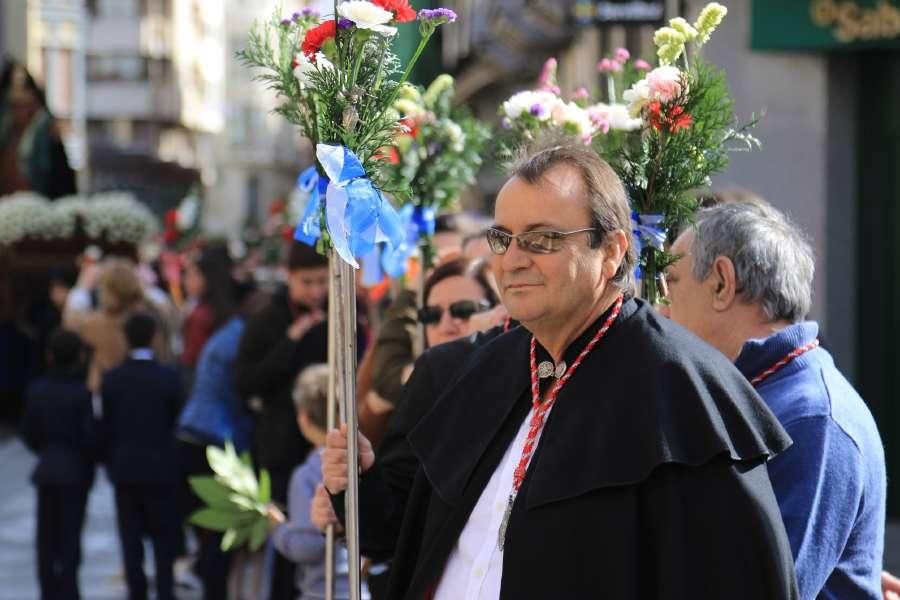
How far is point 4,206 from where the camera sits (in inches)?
758

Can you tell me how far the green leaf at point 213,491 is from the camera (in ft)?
18.9

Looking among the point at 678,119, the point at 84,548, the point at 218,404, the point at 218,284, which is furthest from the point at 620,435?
the point at 84,548

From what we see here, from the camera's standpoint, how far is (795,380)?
3.80 m

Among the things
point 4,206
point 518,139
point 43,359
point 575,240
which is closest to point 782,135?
point 518,139

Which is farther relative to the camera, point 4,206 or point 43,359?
point 4,206

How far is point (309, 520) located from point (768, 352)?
2.63m

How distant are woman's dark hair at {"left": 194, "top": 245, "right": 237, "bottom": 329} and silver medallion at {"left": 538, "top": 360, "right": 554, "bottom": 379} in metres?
6.26

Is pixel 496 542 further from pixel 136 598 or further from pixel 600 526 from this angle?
pixel 136 598

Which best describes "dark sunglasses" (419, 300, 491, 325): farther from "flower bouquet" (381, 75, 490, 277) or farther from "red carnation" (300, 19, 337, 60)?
"red carnation" (300, 19, 337, 60)

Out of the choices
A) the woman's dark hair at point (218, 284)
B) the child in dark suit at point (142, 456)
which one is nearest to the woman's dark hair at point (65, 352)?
the child in dark suit at point (142, 456)

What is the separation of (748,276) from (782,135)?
21.2 feet

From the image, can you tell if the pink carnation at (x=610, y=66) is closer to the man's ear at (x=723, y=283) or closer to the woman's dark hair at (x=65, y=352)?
the man's ear at (x=723, y=283)

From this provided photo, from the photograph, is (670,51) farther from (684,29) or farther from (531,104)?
(531,104)

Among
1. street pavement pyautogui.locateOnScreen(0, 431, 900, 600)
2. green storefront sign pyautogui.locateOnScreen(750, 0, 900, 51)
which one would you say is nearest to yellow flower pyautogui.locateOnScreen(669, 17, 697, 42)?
street pavement pyautogui.locateOnScreen(0, 431, 900, 600)
